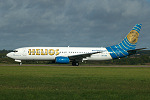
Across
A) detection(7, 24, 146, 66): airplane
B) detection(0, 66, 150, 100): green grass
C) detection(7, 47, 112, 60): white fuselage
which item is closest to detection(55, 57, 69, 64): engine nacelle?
detection(7, 24, 146, 66): airplane

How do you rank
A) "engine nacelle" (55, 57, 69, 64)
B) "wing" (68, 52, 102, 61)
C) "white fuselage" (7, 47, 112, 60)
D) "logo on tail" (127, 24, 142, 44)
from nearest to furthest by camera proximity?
"engine nacelle" (55, 57, 69, 64) < "white fuselage" (7, 47, 112, 60) < "wing" (68, 52, 102, 61) < "logo on tail" (127, 24, 142, 44)

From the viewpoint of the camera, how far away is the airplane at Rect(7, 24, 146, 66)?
49.1 meters

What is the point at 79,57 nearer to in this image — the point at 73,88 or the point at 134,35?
the point at 134,35

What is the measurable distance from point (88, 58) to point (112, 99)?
42124 millimetres

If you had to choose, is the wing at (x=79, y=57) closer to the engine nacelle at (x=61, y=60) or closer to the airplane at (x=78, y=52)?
the airplane at (x=78, y=52)

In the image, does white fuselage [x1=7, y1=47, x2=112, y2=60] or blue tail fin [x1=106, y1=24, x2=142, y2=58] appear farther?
blue tail fin [x1=106, y1=24, x2=142, y2=58]

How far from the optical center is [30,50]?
161 ft

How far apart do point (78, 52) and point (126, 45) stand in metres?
11.7

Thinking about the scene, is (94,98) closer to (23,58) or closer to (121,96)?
(121,96)

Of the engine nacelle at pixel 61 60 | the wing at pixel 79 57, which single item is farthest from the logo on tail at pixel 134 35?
the engine nacelle at pixel 61 60

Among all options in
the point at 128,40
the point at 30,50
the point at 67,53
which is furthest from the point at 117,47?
the point at 30,50

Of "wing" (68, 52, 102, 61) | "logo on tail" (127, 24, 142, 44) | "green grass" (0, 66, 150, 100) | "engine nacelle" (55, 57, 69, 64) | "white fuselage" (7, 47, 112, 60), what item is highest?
"logo on tail" (127, 24, 142, 44)

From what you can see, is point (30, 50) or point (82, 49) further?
point (82, 49)

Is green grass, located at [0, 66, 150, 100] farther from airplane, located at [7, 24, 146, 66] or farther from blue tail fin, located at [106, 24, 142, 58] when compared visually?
blue tail fin, located at [106, 24, 142, 58]
